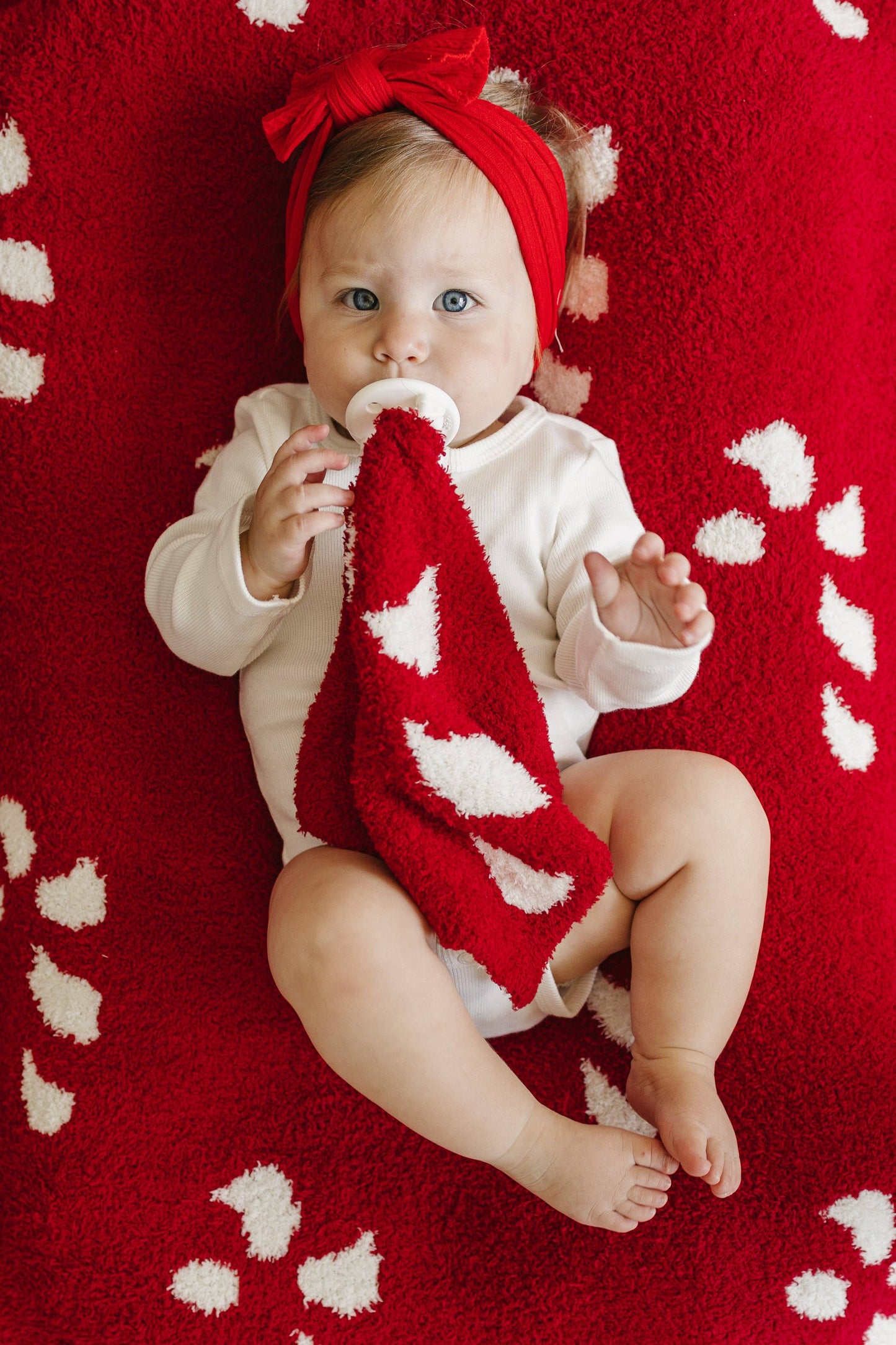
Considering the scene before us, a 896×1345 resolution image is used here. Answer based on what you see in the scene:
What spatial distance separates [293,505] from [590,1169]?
0.58 meters

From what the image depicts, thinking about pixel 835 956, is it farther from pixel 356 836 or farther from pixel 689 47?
pixel 689 47

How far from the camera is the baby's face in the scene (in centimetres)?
96

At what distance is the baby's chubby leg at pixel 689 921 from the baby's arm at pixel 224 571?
0.35 m

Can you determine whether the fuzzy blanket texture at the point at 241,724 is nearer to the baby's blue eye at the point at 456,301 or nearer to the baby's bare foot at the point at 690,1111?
the baby's bare foot at the point at 690,1111

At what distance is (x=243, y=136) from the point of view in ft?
3.77

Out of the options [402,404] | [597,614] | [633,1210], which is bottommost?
[633,1210]

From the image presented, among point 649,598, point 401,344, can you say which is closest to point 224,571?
point 401,344

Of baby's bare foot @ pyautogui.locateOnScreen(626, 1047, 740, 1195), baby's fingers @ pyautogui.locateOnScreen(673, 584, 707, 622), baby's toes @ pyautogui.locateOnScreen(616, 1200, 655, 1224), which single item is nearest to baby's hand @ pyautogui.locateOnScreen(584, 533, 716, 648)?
baby's fingers @ pyautogui.locateOnScreen(673, 584, 707, 622)

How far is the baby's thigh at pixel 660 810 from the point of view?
0.96 m

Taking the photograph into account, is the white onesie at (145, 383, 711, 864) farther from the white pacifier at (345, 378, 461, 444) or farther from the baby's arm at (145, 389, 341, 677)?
the white pacifier at (345, 378, 461, 444)

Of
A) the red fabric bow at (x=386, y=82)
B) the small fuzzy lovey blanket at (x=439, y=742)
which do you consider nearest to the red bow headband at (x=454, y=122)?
the red fabric bow at (x=386, y=82)

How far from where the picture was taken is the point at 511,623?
1.06m

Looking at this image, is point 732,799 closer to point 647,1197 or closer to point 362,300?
point 647,1197

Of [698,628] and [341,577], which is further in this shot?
[341,577]
